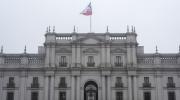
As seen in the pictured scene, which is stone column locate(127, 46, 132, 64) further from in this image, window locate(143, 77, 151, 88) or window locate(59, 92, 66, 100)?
window locate(59, 92, 66, 100)

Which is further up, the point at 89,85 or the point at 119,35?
the point at 119,35

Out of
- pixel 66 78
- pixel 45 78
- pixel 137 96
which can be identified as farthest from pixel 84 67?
pixel 137 96

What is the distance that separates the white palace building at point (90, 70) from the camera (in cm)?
5500

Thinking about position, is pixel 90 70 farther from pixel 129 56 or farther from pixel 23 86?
pixel 23 86

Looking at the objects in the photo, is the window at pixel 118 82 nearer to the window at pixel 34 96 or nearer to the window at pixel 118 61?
the window at pixel 118 61

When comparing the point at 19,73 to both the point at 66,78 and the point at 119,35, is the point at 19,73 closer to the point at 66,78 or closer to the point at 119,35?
the point at 66,78

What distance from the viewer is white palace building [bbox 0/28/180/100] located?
5500cm

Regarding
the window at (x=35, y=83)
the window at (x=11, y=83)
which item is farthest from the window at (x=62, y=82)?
the window at (x=11, y=83)

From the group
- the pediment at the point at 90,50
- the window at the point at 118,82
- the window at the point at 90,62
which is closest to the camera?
the window at the point at 118,82

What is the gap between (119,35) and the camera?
57.2 meters

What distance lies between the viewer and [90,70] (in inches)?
2201

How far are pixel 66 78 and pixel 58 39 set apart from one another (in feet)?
23.9

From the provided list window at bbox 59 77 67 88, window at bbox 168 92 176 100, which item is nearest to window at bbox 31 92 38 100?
window at bbox 59 77 67 88

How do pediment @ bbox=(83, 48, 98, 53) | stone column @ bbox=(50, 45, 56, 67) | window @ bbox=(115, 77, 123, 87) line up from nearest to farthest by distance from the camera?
1. window @ bbox=(115, 77, 123, 87)
2. stone column @ bbox=(50, 45, 56, 67)
3. pediment @ bbox=(83, 48, 98, 53)
